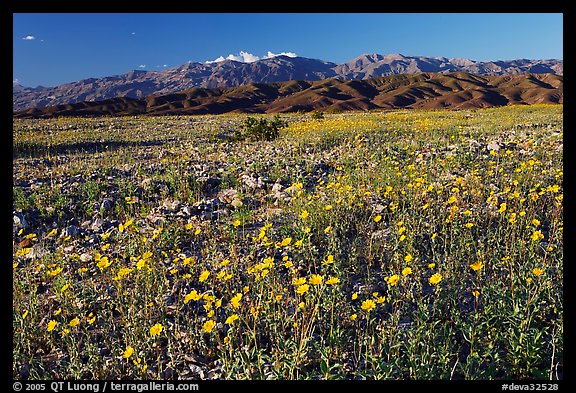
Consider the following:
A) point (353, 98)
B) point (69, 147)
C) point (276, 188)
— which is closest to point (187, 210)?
point (276, 188)

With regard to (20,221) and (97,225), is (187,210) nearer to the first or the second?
(97,225)

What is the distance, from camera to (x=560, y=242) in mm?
4160

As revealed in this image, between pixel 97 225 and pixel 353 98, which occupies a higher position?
pixel 353 98

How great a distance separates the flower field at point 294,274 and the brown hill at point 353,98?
9193 centimetres

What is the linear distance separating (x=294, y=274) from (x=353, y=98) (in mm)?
121103

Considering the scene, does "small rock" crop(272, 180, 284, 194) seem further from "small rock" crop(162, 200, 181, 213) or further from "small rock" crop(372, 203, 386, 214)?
"small rock" crop(372, 203, 386, 214)

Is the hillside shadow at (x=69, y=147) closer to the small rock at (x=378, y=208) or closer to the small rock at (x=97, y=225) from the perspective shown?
the small rock at (x=97, y=225)

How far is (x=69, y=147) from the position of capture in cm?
1441

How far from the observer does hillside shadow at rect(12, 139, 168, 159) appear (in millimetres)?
13066

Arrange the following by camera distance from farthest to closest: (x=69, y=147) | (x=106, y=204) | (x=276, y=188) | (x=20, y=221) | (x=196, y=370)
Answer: (x=69, y=147) < (x=276, y=188) < (x=106, y=204) < (x=20, y=221) < (x=196, y=370)

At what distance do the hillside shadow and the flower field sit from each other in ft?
16.9

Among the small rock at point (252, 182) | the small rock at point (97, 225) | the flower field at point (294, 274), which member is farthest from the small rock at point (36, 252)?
the small rock at point (252, 182)

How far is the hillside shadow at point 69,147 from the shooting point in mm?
13066

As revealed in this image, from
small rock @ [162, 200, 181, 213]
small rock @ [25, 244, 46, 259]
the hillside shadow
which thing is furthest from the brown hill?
small rock @ [25, 244, 46, 259]
